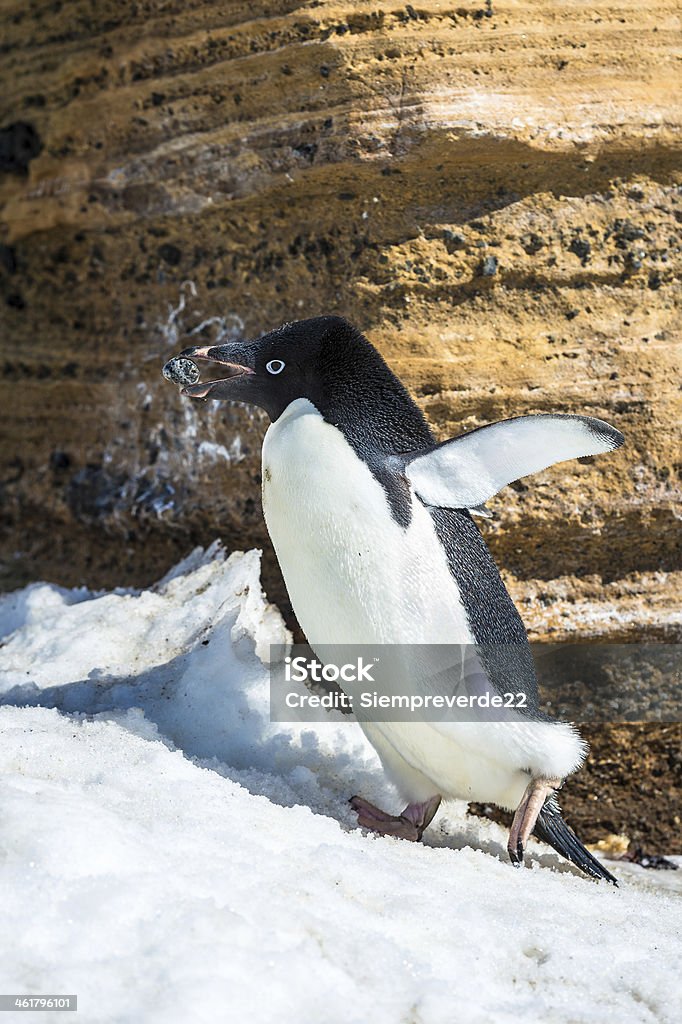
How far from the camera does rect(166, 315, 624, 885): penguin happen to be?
173cm

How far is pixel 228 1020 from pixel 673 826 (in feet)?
5.30

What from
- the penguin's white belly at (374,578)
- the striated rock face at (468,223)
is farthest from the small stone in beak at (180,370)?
the striated rock face at (468,223)

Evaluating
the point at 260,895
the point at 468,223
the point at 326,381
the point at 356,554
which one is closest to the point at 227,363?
the point at 326,381

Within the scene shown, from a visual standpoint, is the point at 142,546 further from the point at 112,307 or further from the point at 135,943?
the point at 135,943

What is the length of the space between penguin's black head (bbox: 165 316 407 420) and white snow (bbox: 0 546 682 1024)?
586 millimetres

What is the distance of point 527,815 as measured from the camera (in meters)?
1.75

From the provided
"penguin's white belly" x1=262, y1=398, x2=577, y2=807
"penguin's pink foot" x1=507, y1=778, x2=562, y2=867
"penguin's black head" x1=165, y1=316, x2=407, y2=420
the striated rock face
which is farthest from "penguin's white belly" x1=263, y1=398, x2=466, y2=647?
the striated rock face

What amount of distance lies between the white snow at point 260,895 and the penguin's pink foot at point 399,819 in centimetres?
3

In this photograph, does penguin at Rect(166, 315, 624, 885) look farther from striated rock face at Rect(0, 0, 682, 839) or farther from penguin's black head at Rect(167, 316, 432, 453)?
striated rock face at Rect(0, 0, 682, 839)

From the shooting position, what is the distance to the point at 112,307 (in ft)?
9.26

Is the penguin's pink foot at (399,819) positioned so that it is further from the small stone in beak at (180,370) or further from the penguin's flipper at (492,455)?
the small stone in beak at (180,370)

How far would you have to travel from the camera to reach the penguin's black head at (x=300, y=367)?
6.14 feet

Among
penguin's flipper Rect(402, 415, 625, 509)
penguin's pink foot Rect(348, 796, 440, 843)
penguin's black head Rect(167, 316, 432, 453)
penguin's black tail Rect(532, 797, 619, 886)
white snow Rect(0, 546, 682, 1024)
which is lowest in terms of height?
penguin's black tail Rect(532, 797, 619, 886)

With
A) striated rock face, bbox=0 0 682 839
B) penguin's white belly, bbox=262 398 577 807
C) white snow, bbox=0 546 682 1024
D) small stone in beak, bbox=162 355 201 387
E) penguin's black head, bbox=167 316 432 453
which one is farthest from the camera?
striated rock face, bbox=0 0 682 839
